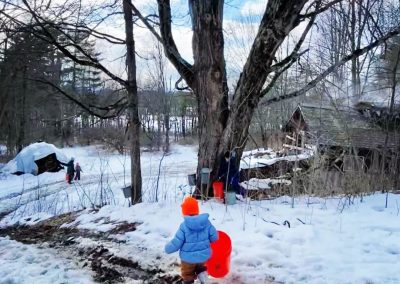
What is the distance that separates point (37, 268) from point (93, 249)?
0.79 metres

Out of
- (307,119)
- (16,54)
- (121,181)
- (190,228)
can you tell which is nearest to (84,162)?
(121,181)

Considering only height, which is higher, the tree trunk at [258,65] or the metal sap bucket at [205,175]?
the tree trunk at [258,65]

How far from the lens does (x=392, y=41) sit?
14.8 m

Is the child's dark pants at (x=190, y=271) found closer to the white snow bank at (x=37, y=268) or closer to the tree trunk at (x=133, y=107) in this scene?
the white snow bank at (x=37, y=268)

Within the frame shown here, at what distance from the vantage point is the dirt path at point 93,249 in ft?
14.9

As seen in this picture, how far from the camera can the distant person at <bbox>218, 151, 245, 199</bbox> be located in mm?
7504

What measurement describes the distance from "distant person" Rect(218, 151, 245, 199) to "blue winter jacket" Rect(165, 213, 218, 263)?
338 cm

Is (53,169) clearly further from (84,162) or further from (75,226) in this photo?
(75,226)

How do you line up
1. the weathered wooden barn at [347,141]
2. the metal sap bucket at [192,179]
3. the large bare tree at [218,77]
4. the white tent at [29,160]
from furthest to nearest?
1. the white tent at [29,160]
2. the weathered wooden barn at [347,141]
3. the metal sap bucket at [192,179]
4. the large bare tree at [218,77]

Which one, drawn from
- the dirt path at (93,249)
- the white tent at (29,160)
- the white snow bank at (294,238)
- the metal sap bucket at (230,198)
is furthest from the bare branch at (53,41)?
the white tent at (29,160)

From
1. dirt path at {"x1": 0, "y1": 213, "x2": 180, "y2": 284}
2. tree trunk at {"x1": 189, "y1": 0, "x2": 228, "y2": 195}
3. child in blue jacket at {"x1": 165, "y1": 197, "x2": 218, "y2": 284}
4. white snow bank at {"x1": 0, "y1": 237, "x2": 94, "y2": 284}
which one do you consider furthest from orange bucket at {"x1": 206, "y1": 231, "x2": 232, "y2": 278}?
tree trunk at {"x1": 189, "y1": 0, "x2": 228, "y2": 195}

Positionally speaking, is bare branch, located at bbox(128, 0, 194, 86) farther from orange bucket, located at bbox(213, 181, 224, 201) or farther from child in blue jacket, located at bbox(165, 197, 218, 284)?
child in blue jacket, located at bbox(165, 197, 218, 284)

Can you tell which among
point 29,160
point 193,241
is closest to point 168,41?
point 193,241

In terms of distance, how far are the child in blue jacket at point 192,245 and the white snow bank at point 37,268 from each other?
1.18m
